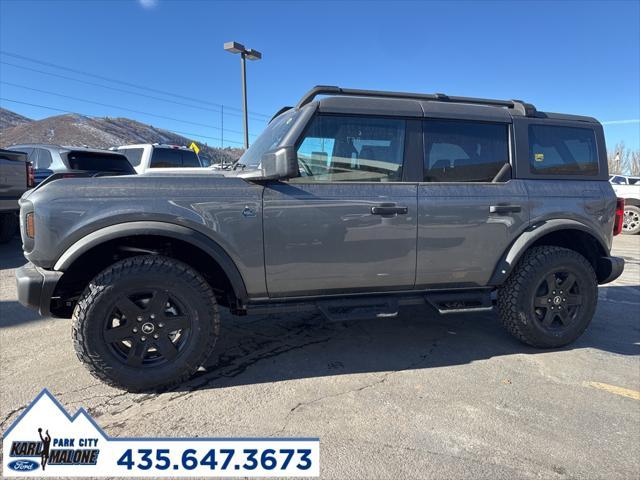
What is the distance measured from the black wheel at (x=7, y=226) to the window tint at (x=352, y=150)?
6.81m

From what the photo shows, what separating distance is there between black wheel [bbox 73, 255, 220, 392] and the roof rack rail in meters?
1.69

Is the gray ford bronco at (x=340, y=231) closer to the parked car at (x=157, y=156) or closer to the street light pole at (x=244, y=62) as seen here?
the parked car at (x=157, y=156)

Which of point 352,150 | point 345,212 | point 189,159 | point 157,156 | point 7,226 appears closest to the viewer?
point 345,212

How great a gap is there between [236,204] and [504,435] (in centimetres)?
226

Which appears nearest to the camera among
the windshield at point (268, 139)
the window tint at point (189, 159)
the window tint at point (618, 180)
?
the windshield at point (268, 139)

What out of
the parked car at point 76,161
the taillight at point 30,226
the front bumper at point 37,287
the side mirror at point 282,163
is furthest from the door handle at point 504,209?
the parked car at point 76,161

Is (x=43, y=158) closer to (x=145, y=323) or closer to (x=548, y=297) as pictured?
(x=145, y=323)

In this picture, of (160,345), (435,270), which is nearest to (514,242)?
(435,270)

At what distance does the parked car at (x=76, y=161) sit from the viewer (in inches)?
297

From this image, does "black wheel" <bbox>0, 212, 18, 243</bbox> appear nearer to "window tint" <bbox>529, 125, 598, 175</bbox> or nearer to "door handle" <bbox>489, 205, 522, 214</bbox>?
"door handle" <bbox>489, 205, 522, 214</bbox>

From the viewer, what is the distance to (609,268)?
375 centimetres

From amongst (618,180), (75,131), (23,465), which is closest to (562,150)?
(23,465)

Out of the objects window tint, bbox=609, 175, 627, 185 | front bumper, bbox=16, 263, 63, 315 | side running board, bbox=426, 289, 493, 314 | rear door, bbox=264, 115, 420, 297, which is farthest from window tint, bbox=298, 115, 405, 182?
window tint, bbox=609, 175, 627, 185

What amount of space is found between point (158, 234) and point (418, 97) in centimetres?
240
